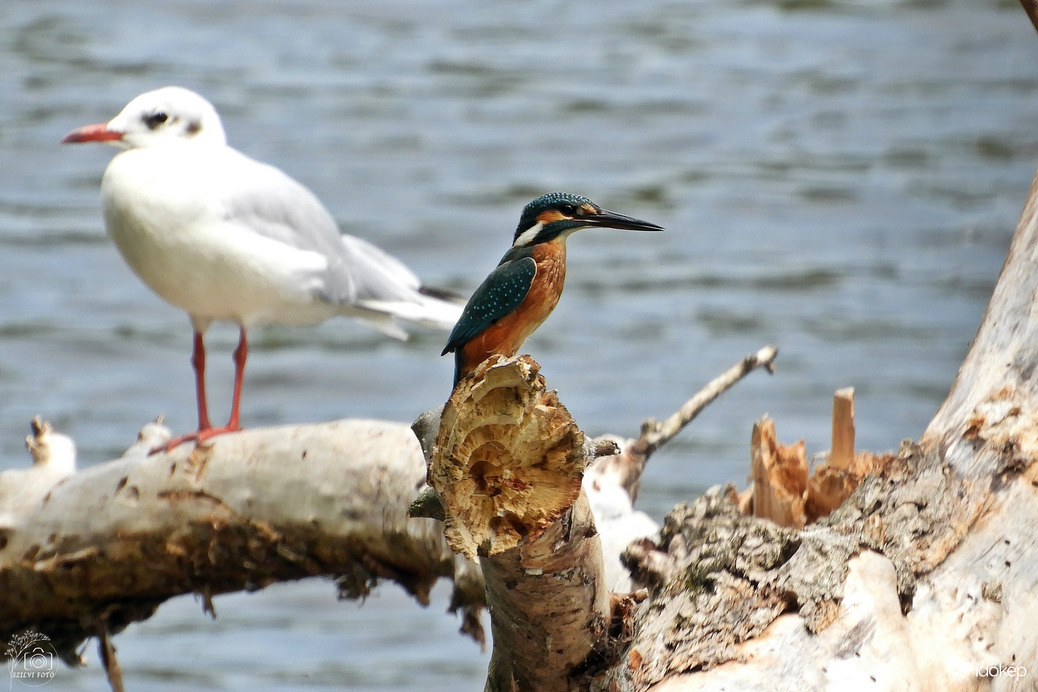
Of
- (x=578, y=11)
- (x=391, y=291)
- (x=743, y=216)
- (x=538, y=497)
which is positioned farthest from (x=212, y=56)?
(x=538, y=497)

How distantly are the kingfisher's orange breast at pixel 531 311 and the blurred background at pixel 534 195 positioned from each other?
501 centimetres

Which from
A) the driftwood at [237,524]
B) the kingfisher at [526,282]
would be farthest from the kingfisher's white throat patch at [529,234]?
the driftwood at [237,524]

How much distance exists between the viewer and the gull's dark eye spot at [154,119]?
17.1 feet

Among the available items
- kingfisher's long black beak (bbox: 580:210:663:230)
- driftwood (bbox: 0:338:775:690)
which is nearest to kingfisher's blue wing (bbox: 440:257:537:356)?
kingfisher's long black beak (bbox: 580:210:663:230)

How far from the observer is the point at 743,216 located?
1224 cm

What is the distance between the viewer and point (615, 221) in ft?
9.09

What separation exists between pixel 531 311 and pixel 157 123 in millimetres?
2923

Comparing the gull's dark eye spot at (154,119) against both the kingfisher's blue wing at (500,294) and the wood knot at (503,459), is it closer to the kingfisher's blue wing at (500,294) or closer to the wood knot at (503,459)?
the kingfisher's blue wing at (500,294)

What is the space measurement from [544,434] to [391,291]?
10.7ft

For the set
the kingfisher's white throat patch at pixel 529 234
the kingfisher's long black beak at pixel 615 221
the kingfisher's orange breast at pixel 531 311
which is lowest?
the kingfisher's orange breast at pixel 531 311

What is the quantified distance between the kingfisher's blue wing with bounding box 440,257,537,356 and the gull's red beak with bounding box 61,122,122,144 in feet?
9.26

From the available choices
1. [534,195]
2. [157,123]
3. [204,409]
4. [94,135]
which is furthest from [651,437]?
[534,195]

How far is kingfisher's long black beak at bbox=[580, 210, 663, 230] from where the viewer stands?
2.73 metres

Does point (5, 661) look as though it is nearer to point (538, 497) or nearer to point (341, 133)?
point (538, 497)
